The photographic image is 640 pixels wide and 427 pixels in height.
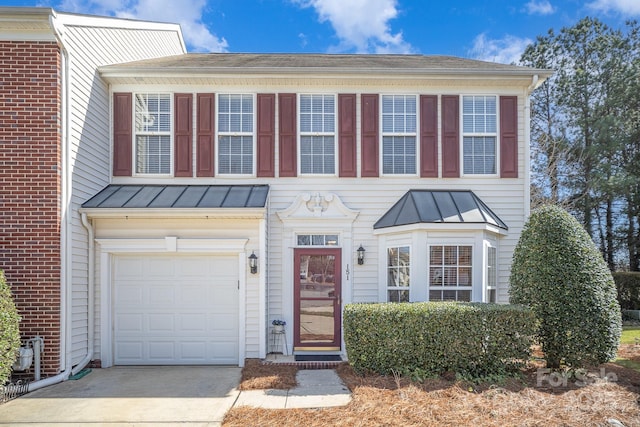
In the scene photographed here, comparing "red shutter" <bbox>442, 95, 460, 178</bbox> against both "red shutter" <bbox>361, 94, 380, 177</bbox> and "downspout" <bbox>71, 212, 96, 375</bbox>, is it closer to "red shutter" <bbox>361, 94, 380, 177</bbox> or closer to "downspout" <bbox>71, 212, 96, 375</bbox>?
"red shutter" <bbox>361, 94, 380, 177</bbox>

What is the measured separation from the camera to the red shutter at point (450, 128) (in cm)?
863

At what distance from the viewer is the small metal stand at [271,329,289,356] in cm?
823

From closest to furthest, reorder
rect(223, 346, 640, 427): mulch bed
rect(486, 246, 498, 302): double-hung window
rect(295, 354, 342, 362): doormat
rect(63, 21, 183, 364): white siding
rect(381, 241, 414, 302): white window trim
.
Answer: rect(223, 346, 640, 427): mulch bed, rect(63, 21, 183, 364): white siding, rect(381, 241, 414, 302): white window trim, rect(295, 354, 342, 362): doormat, rect(486, 246, 498, 302): double-hung window

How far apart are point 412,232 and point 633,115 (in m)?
15.0

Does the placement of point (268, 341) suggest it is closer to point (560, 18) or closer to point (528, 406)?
point (528, 406)

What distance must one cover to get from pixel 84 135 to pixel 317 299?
16.2 feet

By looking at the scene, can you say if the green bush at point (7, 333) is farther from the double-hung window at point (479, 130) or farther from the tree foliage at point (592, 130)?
the tree foliage at point (592, 130)

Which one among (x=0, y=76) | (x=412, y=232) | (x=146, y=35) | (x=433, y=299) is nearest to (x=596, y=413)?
(x=433, y=299)

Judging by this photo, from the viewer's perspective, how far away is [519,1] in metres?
19.7

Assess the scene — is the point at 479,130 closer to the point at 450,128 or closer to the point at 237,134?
the point at 450,128

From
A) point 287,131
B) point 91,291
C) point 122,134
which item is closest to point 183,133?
point 122,134

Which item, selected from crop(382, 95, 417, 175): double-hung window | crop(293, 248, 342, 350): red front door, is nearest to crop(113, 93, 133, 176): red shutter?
crop(293, 248, 342, 350): red front door

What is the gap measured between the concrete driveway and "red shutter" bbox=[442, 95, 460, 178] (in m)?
5.47

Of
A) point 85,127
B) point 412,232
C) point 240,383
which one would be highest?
point 85,127
